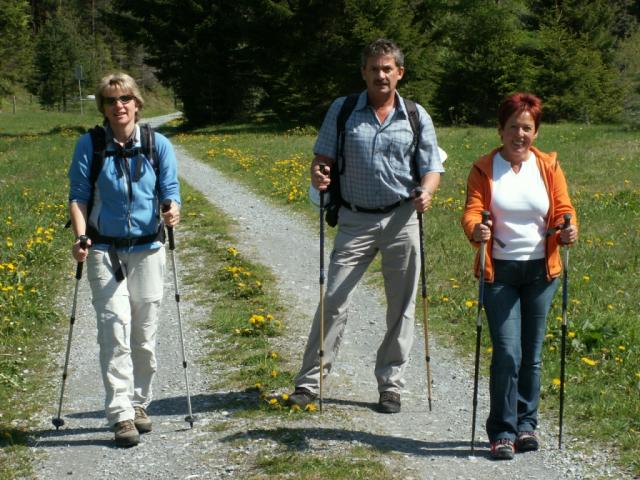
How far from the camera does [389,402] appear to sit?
235 inches

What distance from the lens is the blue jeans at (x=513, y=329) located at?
5043mm

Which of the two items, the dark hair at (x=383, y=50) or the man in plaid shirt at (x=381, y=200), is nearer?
the dark hair at (x=383, y=50)

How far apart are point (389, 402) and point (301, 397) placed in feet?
2.04

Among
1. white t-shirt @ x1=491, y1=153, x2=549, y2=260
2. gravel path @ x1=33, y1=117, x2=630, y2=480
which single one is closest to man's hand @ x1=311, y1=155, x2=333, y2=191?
white t-shirt @ x1=491, y1=153, x2=549, y2=260

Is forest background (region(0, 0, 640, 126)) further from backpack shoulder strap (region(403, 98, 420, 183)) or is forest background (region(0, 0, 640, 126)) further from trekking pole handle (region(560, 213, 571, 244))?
trekking pole handle (region(560, 213, 571, 244))

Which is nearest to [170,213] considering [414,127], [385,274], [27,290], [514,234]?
[385,274]

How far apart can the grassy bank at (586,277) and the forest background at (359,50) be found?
579 inches

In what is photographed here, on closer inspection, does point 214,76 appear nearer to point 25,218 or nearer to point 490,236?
point 25,218

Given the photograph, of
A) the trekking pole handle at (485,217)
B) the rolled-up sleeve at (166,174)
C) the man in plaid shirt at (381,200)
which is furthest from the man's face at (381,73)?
the rolled-up sleeve at (166,174)

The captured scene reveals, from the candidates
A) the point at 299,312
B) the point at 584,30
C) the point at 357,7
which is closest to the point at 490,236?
the point at 299,312

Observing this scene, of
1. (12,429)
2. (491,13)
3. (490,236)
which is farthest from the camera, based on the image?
(491,13)

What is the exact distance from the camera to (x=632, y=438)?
537 cm

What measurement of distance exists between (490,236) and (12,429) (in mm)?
3481

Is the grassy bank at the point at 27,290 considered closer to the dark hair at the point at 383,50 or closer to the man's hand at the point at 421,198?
the man's hand at the point at 421,198
